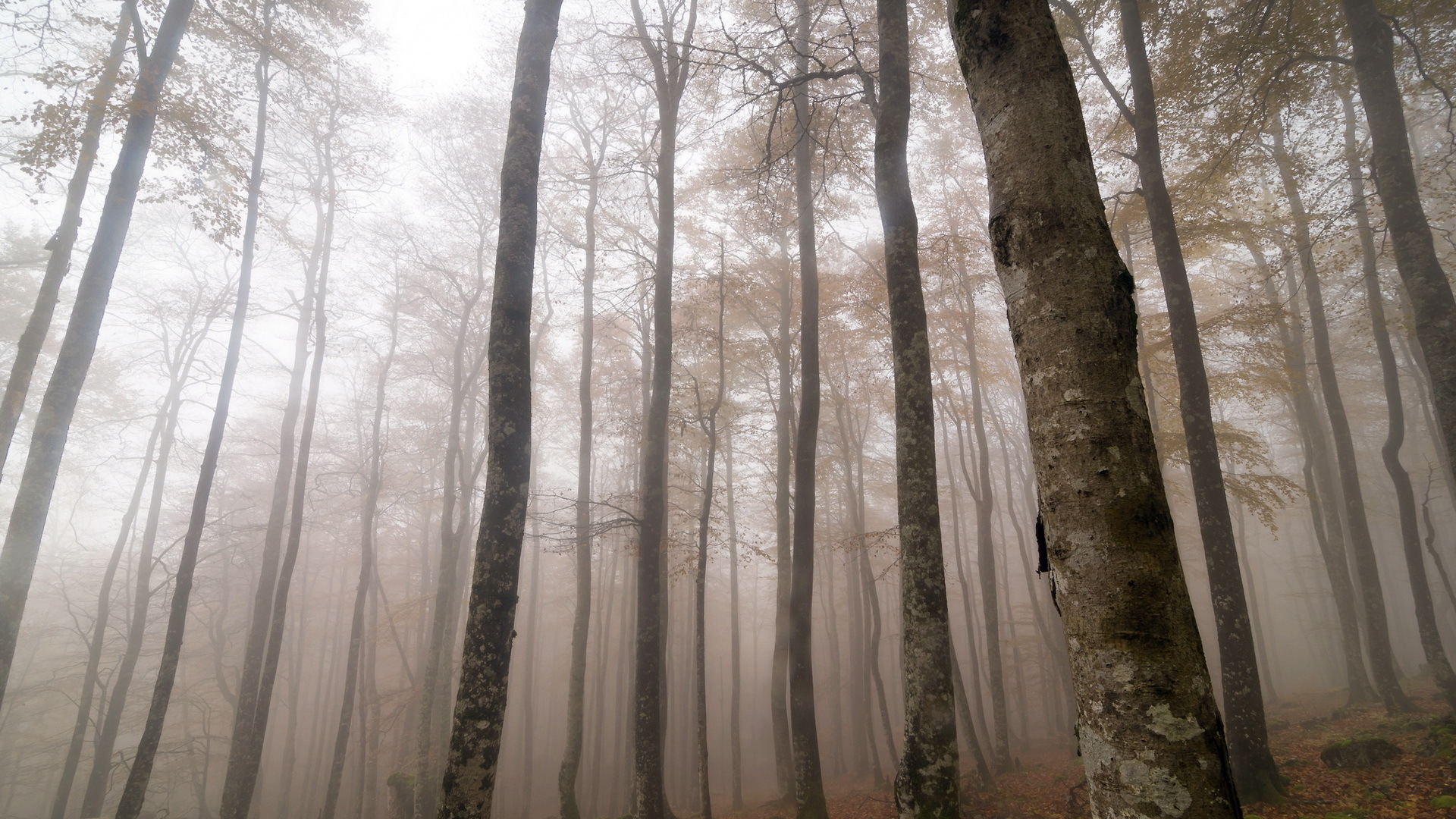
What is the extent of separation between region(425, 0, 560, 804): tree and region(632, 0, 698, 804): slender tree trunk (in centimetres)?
151

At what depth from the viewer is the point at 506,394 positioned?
4496 millimetres

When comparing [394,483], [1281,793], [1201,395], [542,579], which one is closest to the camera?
[1281,793]

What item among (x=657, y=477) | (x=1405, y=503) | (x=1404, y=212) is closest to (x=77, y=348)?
(x=657, y=477)

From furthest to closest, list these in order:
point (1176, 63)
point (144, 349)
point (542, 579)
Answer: point (542, 579), point (144, 349), point (1176, 63)

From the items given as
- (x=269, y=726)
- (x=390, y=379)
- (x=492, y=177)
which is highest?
(x=492, y=177)

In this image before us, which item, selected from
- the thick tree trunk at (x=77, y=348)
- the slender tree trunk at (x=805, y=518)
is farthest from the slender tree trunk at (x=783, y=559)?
the thick tree trunk at (x=77, y=348)

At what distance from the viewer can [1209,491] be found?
6.38 meters

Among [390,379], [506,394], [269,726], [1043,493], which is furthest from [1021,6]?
[269,726]

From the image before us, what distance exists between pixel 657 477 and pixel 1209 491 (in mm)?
6793

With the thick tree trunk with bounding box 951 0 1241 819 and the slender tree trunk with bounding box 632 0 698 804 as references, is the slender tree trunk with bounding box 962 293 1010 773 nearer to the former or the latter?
the slender tree trunk with bounding box 632 0 698 804

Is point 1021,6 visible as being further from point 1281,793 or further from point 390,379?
point 390,379

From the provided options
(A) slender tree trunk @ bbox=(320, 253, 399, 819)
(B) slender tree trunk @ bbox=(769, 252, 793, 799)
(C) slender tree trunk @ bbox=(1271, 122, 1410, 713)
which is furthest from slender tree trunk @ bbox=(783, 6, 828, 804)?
(A) slender tree trunk @ bbox=(320, 253, 399, 819)

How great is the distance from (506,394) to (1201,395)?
25.7 ft

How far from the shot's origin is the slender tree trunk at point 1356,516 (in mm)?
9977
